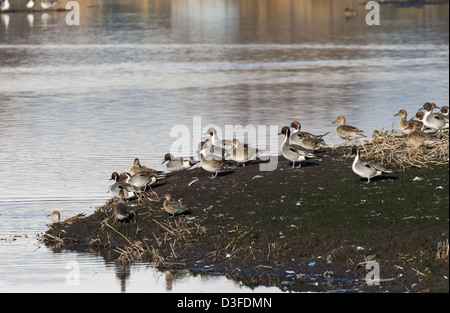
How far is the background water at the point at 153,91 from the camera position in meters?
15.5

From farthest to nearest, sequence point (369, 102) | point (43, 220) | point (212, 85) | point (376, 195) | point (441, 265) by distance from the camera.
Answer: point (212, 85) < point (369, 102) < point (43, 220) < point (376, 195) < point (441, 265)

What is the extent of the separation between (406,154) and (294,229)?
133 inches

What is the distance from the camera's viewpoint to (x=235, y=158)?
54.5 ft

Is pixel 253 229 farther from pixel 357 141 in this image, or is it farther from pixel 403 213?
pixel 357 141

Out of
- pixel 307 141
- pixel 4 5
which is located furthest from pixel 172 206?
pixel 4 5

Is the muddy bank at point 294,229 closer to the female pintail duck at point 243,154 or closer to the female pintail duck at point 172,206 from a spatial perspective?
the female pintail duck at point 172,206

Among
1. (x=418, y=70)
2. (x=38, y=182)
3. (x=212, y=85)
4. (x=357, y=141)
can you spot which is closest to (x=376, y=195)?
(x=357, y=141)

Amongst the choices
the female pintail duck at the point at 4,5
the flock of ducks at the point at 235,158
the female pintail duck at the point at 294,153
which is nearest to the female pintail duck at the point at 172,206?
the flock of ducks at the point at 235,158

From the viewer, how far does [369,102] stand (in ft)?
99.1

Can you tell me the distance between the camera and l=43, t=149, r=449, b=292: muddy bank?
11969 millimetres

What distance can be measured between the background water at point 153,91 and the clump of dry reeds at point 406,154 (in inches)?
177

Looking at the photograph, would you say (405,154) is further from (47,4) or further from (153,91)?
(47,4)

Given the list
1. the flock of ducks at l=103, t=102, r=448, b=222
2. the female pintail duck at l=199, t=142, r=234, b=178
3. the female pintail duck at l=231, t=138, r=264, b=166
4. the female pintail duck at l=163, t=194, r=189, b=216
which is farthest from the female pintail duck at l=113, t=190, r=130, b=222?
the female pintail duck at l=231, t=138, r=264, b=166
